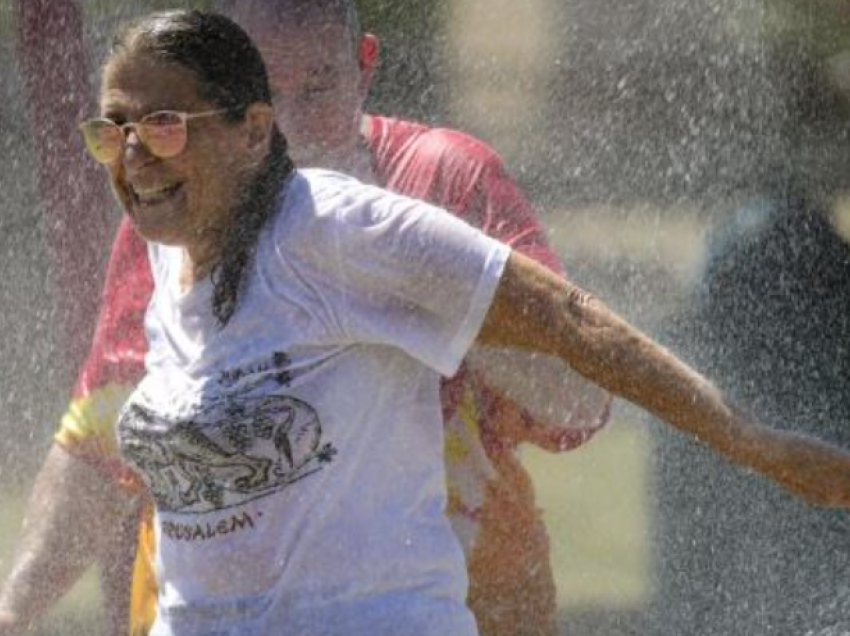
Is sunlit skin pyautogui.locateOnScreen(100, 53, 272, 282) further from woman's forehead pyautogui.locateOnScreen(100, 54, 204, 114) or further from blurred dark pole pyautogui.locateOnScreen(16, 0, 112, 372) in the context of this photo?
blurred dark pole pyautogui.locateOnScreen(16, 0, 112, 372)

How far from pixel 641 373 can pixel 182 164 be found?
2.14ft

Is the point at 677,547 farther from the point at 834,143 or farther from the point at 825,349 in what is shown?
the point at 834,143

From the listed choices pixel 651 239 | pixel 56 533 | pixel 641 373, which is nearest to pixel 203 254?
pixel 641 373

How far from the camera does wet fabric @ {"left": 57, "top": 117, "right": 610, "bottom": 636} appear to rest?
11.1 feet

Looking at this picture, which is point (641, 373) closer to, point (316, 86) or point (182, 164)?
point (182, 164)

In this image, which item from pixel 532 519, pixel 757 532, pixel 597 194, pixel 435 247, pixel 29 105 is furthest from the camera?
pixel 597 194

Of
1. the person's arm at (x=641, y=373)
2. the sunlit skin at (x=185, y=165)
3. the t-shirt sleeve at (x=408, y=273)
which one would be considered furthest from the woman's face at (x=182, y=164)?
the person's arm at (x=641, y=373)

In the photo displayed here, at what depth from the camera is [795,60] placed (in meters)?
6.01

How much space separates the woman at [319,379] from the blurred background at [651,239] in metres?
1.57

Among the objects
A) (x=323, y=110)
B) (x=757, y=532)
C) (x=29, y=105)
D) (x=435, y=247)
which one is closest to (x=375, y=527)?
(x=435, y=247)

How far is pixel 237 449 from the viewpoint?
9.48 ft

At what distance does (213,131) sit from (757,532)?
2.53m

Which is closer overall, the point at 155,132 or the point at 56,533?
the point at 155,132

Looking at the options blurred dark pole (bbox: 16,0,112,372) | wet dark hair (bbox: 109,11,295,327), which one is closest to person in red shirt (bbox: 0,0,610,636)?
wet dark hair (bbox: 109,11,295,327)
